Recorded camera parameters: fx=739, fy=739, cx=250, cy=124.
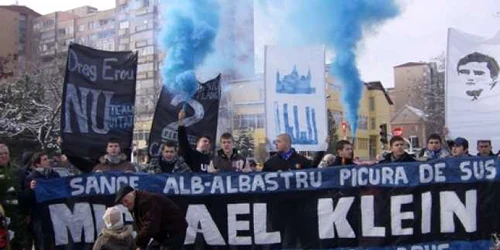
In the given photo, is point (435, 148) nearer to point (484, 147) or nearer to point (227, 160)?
point (484, 147)

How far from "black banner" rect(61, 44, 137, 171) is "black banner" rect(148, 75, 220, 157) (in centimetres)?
94

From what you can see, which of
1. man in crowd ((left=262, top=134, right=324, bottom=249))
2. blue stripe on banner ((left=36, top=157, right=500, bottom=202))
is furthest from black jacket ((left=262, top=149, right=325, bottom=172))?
blue stripe on banner ((left=36, top=157, right=500, bottom=202))

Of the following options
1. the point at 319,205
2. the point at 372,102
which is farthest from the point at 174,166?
the point at 372,102

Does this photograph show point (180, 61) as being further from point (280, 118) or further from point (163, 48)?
point (280, 118)

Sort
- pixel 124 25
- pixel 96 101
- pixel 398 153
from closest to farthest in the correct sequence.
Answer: pixel 398 153, pixel 96 101, pixel 124 25

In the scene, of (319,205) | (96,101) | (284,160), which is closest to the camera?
(319,205)

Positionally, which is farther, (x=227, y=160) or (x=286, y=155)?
(x=227, y=160)

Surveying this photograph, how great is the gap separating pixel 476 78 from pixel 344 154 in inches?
108

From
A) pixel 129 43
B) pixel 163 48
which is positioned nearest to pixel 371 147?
pixel 129 43

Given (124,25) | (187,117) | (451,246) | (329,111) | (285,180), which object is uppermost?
(124,25)

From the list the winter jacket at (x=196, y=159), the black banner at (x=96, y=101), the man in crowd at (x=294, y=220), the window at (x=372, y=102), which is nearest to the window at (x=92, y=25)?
the window at (x=372, y=102)

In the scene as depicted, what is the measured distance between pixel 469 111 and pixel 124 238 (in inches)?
234

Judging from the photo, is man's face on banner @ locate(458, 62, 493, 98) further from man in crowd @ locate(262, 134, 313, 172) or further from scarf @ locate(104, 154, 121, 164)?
scarf @ locate(104, 154, 121, 164)

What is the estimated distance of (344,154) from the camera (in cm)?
929
